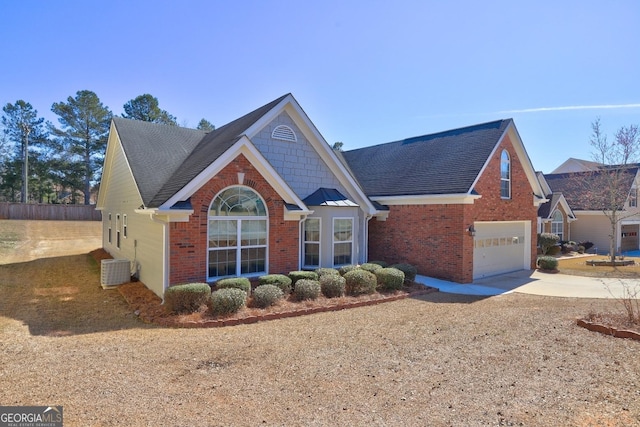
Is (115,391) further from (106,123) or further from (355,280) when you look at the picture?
(106,123)

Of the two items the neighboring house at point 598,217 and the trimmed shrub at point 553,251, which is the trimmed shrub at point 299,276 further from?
the neighboring house at point 598,217

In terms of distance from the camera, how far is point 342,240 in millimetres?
14273

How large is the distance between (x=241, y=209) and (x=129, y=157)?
5.53 metres

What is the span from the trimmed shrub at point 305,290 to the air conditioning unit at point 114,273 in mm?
6717

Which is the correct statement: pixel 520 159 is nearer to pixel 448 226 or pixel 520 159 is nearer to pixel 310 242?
pixel 448 226

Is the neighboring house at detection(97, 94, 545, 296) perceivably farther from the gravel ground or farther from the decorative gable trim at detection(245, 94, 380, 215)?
the gravel ground

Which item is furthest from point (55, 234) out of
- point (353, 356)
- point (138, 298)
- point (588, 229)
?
point (588, 229)

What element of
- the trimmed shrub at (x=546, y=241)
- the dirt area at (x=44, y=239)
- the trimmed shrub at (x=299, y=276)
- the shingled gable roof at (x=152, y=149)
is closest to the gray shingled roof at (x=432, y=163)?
the trimmed shrub at (x=299, y=276)

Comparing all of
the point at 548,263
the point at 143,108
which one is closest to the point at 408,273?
the point at 548,263

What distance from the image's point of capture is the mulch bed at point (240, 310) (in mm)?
8586

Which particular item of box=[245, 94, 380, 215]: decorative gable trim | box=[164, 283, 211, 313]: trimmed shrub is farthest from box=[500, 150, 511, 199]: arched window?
box=[164, 283, 211, 313]: trimmed shrub

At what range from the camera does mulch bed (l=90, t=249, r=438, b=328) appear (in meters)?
8.59

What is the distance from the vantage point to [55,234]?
29.9 m

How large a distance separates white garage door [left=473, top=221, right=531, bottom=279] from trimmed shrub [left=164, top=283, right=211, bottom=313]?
11.3 m
